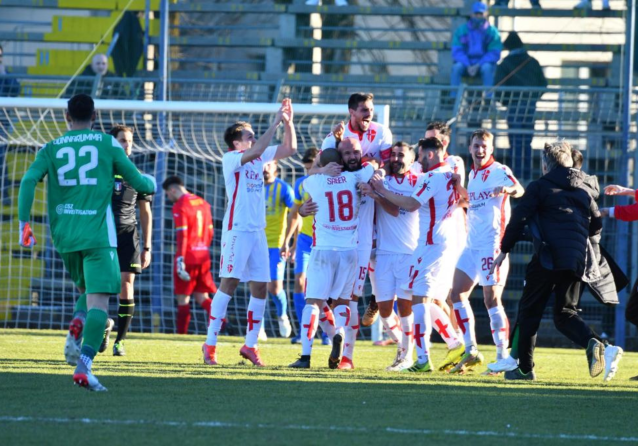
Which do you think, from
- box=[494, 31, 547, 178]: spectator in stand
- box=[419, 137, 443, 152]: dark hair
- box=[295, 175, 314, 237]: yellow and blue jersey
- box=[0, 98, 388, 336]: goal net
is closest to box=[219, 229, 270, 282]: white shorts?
box=[419, 137, 443, 152]: dark hair

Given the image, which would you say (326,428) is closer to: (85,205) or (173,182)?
(85,205)

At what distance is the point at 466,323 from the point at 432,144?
161cm

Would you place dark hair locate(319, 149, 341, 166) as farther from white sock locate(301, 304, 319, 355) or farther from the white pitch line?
the white pitch line

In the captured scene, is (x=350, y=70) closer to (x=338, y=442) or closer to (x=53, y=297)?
(x=53, y=297)

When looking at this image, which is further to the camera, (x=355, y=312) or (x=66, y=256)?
(x=355, y=312)

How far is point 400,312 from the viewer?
9.74 m

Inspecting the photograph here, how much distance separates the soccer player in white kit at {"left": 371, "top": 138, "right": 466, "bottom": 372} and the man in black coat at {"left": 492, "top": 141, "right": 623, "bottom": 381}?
660 millimetres

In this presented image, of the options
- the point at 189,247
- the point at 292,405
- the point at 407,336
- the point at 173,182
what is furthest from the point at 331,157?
the point at 189,247

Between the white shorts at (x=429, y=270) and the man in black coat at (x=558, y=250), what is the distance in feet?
A: 2.07

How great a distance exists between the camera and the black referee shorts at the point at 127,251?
10445 millimetres

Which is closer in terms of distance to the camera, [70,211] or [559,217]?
[70,211]

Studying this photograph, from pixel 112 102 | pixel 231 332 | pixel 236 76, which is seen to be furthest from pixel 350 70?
pixel 112 102

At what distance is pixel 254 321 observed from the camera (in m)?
9.69

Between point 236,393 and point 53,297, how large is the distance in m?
8.97
